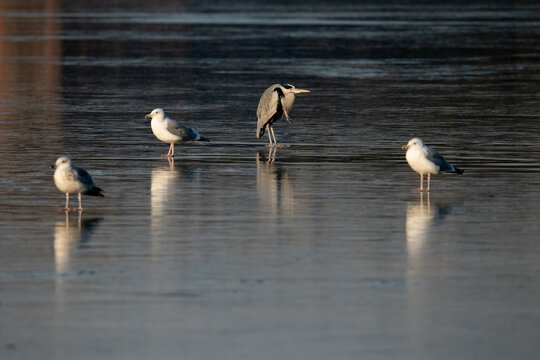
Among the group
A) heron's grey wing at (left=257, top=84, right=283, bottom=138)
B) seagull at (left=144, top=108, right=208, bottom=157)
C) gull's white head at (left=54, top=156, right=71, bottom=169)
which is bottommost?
gull's white head at (left=54, top=156, right=71, bottom=169)

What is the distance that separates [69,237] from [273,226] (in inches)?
85.6

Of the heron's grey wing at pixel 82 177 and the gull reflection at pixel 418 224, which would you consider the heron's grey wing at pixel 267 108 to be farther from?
the heron's grey wing at pixel 82 177

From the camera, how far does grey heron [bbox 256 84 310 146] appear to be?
20812 millimetres

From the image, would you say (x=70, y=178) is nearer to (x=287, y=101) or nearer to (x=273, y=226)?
(x=273, y=226)

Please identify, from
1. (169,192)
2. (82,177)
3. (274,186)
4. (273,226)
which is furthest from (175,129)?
(273,226)

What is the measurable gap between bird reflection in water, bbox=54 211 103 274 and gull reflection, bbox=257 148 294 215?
2.18 meters

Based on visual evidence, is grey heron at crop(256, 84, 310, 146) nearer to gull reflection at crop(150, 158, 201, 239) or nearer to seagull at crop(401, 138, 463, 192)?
gull reflection at crop(150, 158, 201, 239)

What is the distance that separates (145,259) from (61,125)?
12.7 meters

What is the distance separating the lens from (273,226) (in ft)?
42.1

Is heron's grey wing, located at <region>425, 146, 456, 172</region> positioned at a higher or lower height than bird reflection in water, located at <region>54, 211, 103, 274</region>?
higher

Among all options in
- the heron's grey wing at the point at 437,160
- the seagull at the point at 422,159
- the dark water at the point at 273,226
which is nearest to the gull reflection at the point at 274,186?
the dark water at the point at 273,226

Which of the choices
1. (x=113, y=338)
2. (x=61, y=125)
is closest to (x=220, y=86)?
(x=61, y=125)

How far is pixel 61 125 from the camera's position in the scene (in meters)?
23.3

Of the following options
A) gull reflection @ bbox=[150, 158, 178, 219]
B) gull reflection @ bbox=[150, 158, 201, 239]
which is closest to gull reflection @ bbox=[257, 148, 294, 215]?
gull reflection @ bbox=[150, 158, 201, 239]
